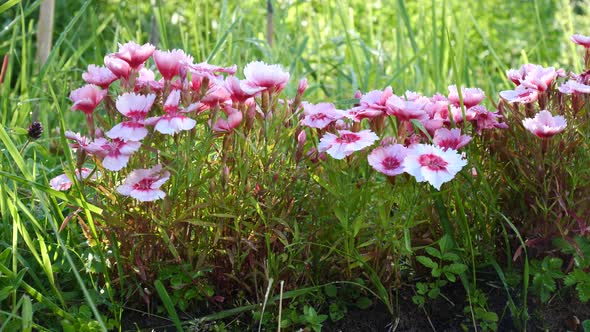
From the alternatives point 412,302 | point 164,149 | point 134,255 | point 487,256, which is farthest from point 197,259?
point 487,256

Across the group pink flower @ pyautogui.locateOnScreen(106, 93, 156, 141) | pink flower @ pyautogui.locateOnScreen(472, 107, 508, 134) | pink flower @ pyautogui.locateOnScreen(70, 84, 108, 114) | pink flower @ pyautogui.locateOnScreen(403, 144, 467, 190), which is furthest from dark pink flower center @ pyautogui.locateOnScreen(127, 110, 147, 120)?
pink flower @ pyautogui.locateOnScreen(472, 107, 508, 134)

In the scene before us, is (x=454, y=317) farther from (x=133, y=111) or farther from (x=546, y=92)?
(x=133, y=111)

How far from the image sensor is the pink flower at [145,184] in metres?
1.54

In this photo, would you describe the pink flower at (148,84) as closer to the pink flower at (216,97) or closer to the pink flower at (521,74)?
the pink flower at (216,97)

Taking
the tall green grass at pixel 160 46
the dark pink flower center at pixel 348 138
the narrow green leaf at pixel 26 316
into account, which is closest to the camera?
the narrow green leaf at pixel 26 316

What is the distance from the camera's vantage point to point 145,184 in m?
1.58

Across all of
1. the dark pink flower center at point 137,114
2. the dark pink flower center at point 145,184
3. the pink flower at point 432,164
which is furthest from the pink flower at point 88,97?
the pink flower at point 432,164

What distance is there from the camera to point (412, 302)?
1861mm

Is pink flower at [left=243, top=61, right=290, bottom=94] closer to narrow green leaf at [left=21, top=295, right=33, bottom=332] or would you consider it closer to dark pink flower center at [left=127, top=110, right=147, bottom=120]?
dark pink flower center at [left=127, top=110, right=147, bottom=120]

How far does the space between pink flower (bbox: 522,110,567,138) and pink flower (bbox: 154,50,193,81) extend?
2.53ft

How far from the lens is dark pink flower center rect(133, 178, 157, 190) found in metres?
1.57

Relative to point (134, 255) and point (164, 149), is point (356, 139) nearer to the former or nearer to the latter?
point (164, 149)

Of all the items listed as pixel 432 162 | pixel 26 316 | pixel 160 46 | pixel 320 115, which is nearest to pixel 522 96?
pixel 432 162

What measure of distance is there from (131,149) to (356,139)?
0.47 metres
